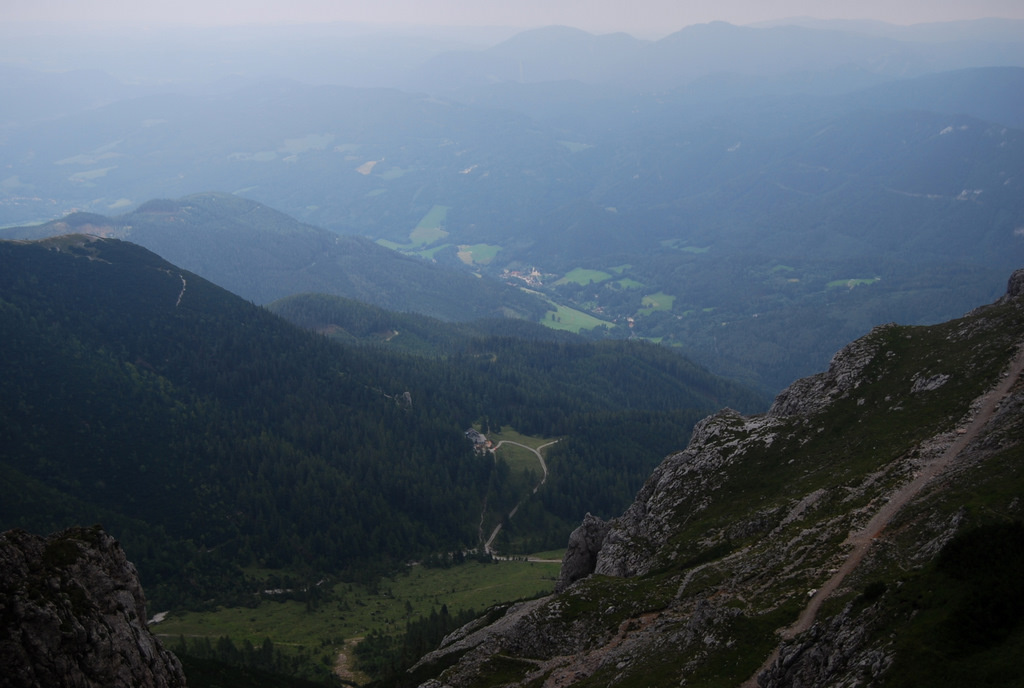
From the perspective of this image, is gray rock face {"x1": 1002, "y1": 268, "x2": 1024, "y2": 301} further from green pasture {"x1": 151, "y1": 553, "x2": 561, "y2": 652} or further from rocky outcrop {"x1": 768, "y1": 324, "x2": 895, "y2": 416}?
green pasture {"x1": 151, "y1": 553, "x2": 561, "y2": 652}

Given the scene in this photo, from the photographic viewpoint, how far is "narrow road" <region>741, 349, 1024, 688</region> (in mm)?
45000

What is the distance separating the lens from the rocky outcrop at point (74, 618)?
47.0 m

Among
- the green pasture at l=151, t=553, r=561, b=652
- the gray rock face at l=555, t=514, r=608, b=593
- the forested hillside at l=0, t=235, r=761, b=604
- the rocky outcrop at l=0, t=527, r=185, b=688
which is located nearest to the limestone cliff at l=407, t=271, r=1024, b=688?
the gray rock face at l=555, t=514, r=608, b=593

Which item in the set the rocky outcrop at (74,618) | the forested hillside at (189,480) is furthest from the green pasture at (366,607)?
the rocky outcrop at (74,618)

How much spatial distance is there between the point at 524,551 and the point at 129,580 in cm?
10925

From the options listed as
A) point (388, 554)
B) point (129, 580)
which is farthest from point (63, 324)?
point (129, 580)

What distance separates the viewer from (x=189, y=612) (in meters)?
130

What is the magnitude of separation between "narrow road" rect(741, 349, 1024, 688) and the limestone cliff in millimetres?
160

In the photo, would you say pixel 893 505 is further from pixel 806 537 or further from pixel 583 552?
pixel 583 552

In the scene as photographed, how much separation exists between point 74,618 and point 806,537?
4932 centimetres

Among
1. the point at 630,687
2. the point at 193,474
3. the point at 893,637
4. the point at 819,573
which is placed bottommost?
the point at 193,474

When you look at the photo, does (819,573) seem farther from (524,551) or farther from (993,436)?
(524,551)

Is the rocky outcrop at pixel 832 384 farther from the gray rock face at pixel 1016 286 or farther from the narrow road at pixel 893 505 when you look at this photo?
the narrow road at pixel 893 505

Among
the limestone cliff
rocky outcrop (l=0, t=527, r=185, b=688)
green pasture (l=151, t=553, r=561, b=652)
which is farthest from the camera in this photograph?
green pasture (l=151, t=553, r=561, b=652)
